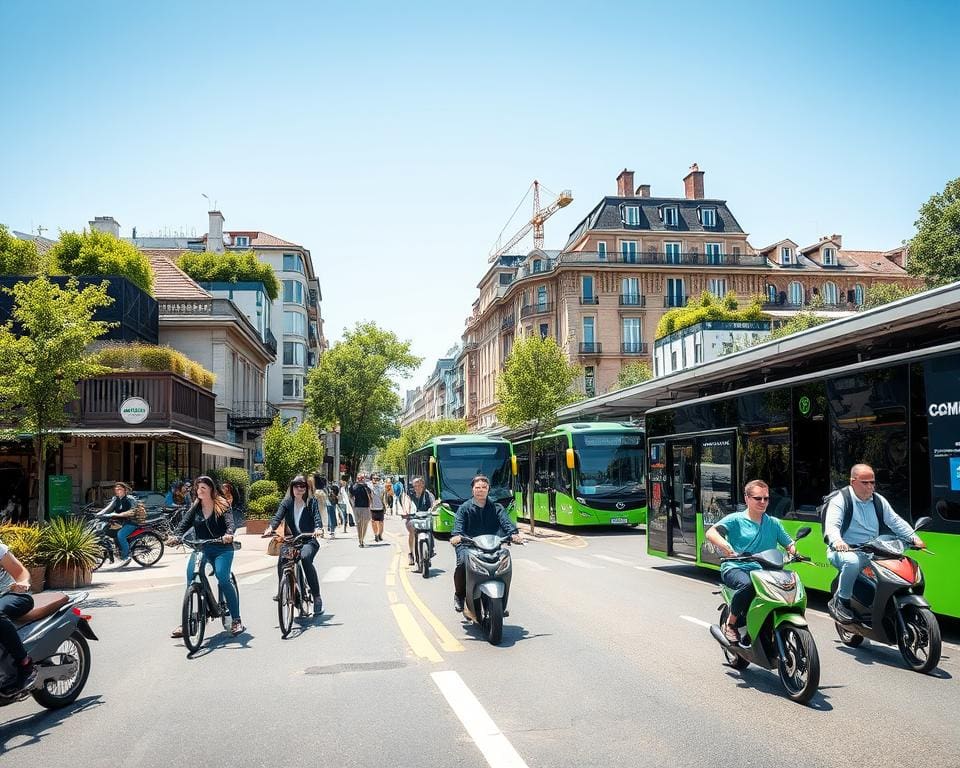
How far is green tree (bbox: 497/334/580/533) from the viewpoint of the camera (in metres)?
31.9

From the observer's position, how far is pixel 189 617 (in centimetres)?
891

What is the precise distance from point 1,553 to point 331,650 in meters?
→ 3.37

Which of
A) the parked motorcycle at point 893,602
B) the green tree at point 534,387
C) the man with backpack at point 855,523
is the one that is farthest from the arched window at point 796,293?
the parked motorcycle at point 893,602

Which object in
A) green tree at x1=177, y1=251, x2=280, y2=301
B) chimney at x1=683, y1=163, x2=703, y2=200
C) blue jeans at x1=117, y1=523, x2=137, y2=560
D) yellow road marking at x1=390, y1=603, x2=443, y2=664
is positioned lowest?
yellow road marking at x1=390, y1=603, x2=443, y2=664

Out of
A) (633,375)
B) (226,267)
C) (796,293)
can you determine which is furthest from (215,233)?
(796,293)

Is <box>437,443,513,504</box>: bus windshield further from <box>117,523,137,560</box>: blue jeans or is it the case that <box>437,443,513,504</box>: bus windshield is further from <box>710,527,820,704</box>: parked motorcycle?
<box>710,527,820,704</box>: parked motorcycle

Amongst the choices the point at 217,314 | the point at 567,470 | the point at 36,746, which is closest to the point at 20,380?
the point at 36,746

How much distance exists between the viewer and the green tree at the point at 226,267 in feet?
198

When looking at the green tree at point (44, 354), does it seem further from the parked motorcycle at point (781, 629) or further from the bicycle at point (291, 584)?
the parked motorcycle at point (781, 629)

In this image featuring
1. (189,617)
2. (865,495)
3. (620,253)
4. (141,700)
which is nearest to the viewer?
(141,700)

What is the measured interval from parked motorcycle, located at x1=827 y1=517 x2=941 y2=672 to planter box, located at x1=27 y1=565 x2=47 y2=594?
11.7m

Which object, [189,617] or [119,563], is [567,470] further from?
[189,617]

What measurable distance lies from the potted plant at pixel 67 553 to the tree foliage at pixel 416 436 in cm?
6746

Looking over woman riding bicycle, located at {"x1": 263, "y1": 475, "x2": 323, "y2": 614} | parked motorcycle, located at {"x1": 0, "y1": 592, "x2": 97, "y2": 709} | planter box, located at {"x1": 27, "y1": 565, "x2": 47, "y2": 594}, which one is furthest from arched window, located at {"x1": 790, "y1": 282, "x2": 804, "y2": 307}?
parked motorcycle, located at {"x1": 0, "y1": 592, "x2": 97, "y2": 709}
